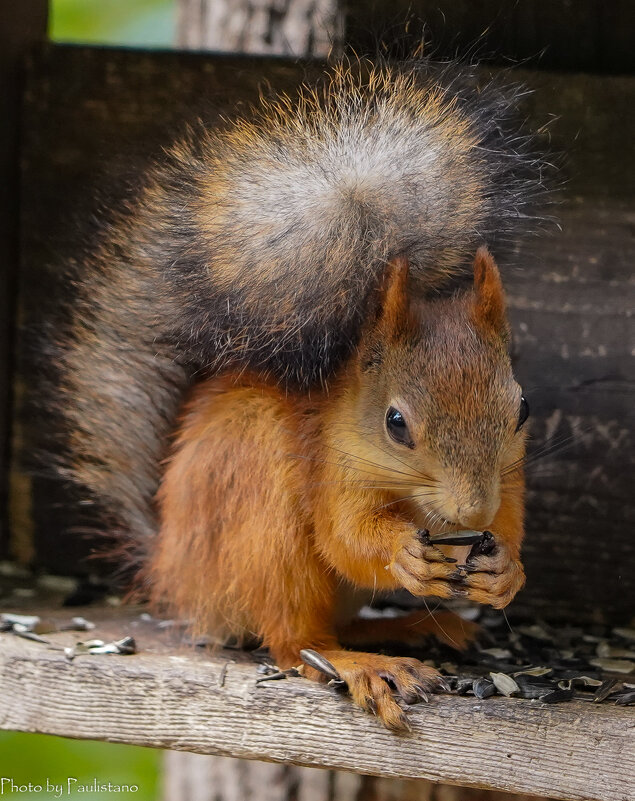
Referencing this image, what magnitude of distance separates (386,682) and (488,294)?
61 centimetres

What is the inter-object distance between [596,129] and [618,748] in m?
1.16

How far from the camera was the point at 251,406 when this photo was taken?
1824mm

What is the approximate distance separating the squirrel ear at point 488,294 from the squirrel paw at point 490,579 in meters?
0.35

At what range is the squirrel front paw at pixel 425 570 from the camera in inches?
61.6

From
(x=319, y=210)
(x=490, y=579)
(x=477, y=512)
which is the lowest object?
(x=490, y=579)

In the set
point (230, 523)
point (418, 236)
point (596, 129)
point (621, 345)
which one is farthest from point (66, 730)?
point (596, 129)

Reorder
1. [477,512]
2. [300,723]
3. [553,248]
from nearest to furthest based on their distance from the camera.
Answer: [477,512] → [300,723] → [553,248]

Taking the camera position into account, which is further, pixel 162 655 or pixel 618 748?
pixel 162 655

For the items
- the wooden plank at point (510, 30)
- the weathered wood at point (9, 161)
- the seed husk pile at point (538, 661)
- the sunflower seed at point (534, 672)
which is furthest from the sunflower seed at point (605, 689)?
the weathered wood at point (9, 161)

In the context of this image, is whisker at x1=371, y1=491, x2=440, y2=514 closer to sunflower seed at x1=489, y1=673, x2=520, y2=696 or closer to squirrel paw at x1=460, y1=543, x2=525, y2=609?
squirrel paw at x1=460, y1=543, x2=525, y2=609

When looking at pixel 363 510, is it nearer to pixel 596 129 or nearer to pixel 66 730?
pixel 66 730

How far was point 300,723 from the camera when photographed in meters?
1.62

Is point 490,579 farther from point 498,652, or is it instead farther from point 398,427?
point 498,652

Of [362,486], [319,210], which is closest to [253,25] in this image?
[319,210]
